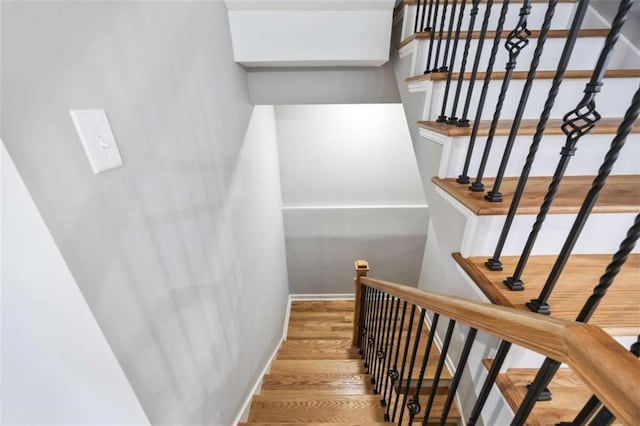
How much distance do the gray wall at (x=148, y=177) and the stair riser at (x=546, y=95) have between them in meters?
1.13

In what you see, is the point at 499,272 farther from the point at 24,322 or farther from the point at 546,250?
the point at 24,322

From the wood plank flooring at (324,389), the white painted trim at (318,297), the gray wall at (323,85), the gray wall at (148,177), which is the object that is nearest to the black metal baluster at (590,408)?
the wood plank flooring at (324,389)

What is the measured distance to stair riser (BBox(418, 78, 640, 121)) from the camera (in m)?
1.16

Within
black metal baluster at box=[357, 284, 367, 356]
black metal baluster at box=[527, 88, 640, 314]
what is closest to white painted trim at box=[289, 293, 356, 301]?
black metal baluster at box=[357, 284, 367, 356]

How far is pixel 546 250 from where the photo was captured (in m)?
0.92

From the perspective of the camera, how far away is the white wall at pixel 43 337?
51 cm

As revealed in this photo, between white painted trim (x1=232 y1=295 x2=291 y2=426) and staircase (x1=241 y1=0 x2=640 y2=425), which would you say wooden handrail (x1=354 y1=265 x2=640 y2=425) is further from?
white painted trim (x1=232 y1=295 x2=291 y2=426)

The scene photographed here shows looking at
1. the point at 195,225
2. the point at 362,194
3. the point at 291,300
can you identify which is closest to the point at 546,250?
the point at 195,225

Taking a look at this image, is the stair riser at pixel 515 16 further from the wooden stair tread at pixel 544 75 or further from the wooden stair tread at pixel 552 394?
the wooden stair tread at pixel 552 394

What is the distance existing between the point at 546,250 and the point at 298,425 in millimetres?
1667

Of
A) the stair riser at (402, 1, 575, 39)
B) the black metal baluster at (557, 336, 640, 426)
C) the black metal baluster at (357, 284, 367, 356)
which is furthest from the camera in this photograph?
the black metal baluster at (357, 284, 367, 356)

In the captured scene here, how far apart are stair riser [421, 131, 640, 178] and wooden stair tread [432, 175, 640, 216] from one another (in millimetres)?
40

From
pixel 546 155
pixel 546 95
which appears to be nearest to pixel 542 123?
pixel 546 155

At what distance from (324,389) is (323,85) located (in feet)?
7.58
